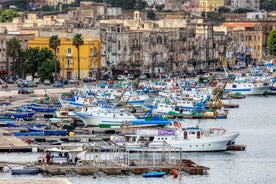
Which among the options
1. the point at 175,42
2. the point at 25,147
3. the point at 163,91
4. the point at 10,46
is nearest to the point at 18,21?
the point at 175,42

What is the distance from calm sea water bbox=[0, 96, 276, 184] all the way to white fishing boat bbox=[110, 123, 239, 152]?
73 cm

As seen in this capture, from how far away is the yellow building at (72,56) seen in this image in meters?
169

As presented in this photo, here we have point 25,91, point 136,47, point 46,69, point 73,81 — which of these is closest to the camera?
point 25,91

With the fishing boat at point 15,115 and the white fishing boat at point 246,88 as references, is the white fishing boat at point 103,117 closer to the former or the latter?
the fishing boat at point 15,115

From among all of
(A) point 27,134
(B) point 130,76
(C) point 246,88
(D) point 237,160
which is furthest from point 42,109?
(B) point 130,76

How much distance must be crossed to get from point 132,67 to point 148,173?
3692 inches

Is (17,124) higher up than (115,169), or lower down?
lower down

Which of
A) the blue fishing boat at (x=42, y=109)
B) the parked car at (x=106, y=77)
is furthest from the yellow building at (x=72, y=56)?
the blue fishing boat at (x=42, y=109)

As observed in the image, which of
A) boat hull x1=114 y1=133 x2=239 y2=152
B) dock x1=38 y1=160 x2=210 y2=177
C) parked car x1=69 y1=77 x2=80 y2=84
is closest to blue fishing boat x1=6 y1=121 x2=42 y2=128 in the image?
boat hull x1=114 y1=133 x2=239 y2=152

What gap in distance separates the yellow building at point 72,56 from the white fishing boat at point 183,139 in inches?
2635

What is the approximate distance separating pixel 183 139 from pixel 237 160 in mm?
4939

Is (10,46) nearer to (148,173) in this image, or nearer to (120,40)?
(120,40)

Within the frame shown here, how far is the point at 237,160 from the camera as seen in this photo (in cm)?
9838

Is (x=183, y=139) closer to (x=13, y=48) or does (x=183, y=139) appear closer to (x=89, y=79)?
(x=13, y=48)
